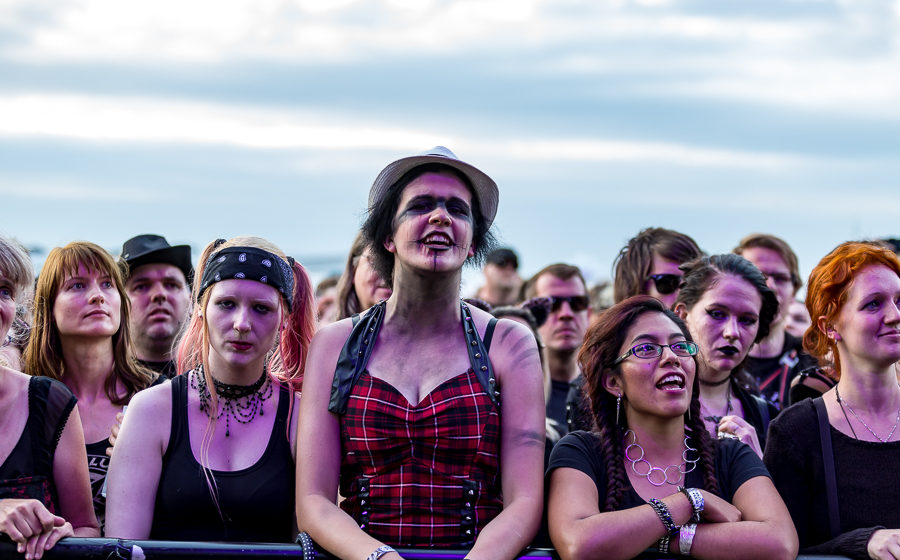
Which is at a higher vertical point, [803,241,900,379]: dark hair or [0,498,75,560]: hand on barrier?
[803,241,900,379]: dark hair

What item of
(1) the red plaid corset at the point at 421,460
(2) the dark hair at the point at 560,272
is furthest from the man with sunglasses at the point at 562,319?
(1) the red plaid corset at the point at 421,460

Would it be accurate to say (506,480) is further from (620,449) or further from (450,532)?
(620,449)

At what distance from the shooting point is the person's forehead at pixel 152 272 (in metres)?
5.32

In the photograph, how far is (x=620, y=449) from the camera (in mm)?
3566

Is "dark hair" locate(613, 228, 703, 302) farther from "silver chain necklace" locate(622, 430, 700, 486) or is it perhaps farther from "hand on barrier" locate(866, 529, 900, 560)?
"hand on barrier" locate(866, 529, 900, 560)

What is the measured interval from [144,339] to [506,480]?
2.61 m

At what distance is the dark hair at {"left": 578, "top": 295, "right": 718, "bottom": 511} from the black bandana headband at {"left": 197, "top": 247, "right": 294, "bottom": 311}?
3.83ft

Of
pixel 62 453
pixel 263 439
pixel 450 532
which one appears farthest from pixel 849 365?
pixel 62 453

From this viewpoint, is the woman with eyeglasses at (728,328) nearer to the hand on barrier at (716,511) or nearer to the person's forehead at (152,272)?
the hand on barrier at (716,511)

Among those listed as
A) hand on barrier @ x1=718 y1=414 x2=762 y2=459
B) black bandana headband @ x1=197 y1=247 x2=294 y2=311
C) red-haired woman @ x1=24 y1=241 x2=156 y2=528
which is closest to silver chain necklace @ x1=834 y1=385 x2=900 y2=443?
hand on barrier @ x1=718 y1=414 x2=762 y2=459

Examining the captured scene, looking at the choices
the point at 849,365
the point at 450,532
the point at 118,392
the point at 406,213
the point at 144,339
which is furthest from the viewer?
the point at 144,339

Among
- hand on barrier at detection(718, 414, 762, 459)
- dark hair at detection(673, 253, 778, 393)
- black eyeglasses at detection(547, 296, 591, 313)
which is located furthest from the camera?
black eyeglasses at detection(547, 296, 591, 313)

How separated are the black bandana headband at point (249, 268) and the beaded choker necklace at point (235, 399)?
1.11ft

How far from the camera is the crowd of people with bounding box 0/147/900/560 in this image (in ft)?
10.7
